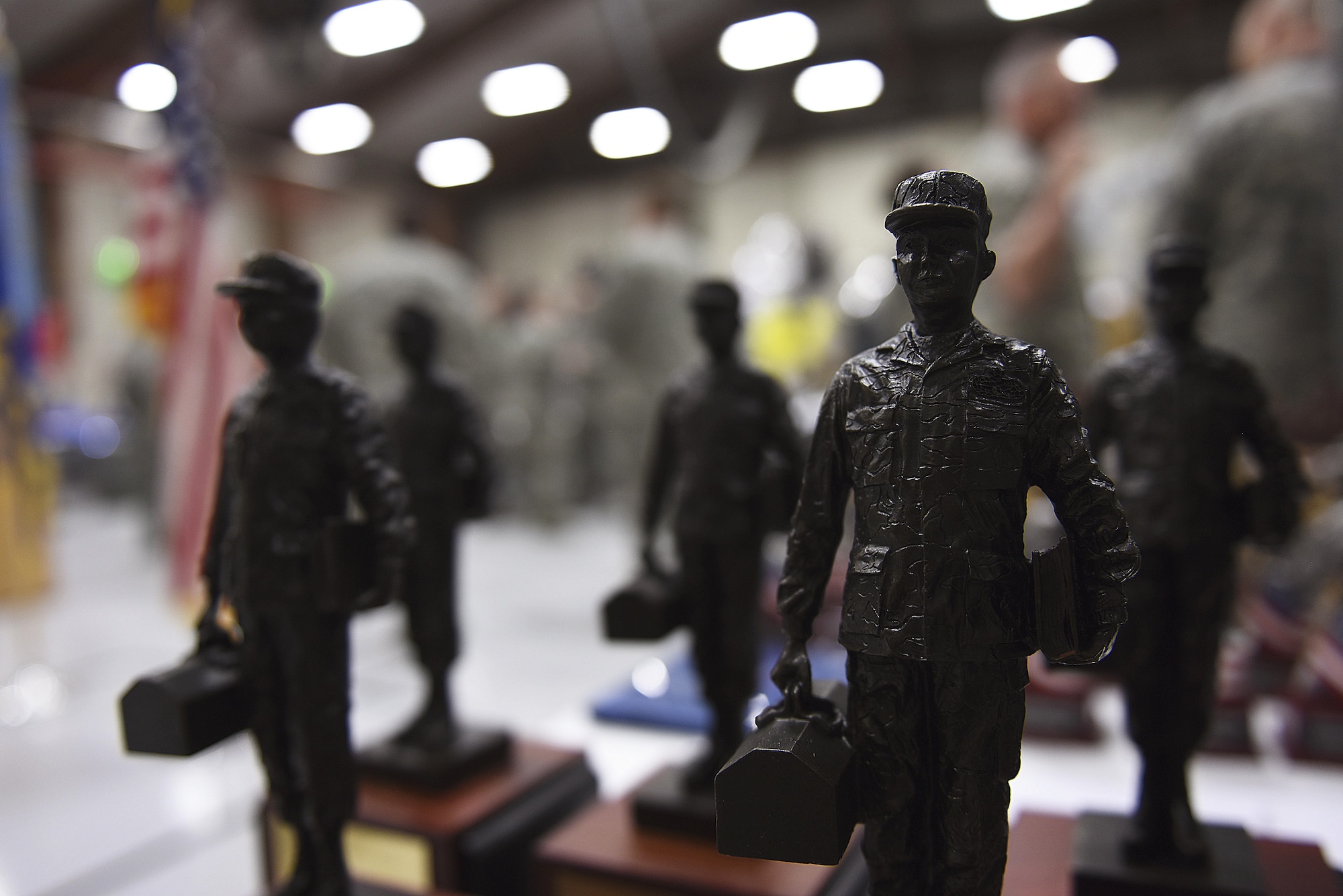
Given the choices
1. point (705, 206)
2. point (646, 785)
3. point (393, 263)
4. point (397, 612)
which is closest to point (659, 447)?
point (646, 785)

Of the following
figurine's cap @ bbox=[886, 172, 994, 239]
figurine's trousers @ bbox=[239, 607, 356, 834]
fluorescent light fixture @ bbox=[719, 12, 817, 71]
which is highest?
fluorescent light fixture @ bbox=[719, 12, 817, 71]

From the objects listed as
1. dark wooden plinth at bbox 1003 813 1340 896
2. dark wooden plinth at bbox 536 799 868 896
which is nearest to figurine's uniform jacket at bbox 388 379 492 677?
dark wooden plinth at bbox 536 799 868 896

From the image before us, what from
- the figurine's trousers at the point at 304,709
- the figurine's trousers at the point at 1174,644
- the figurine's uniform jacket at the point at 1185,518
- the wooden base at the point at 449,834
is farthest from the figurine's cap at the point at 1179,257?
the wooden base at the point at 449,834

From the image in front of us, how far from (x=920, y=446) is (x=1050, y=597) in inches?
12.5

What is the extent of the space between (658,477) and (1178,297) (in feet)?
4.95

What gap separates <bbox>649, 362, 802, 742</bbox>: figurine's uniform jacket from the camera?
8.77 ft

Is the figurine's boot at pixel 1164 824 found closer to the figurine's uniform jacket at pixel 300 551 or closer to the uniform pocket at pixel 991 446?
the uniform pocket at pixel 991 446

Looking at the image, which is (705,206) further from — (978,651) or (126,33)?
(978,651)

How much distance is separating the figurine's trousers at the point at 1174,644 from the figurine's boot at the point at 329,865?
1914mm

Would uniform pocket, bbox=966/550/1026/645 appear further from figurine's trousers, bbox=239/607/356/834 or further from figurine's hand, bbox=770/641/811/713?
figurine's trousers, bbox=239/607/356/834

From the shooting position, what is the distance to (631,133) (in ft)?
47.7

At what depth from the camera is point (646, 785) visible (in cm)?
277

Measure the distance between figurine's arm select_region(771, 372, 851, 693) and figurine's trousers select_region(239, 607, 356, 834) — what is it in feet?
3.56

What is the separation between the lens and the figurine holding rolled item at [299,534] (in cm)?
211
